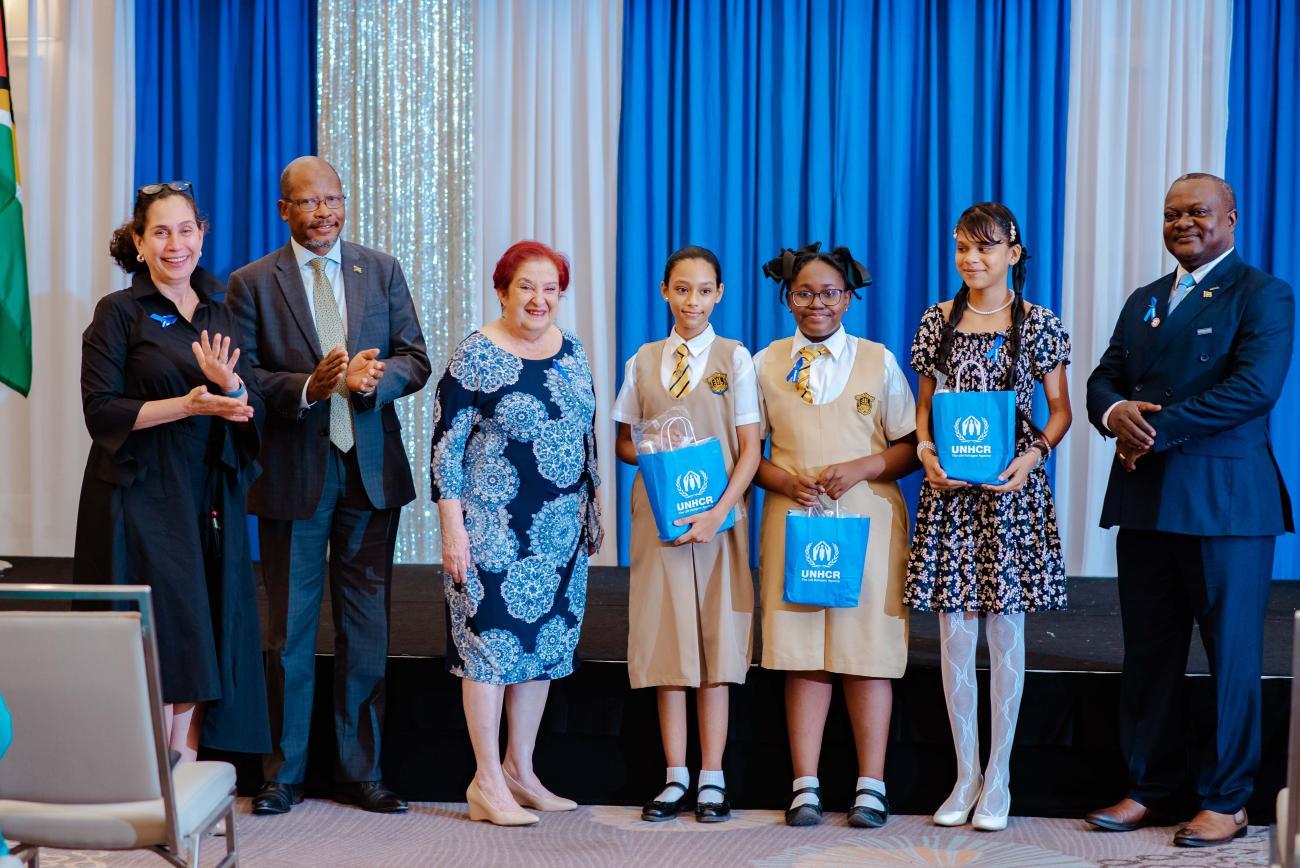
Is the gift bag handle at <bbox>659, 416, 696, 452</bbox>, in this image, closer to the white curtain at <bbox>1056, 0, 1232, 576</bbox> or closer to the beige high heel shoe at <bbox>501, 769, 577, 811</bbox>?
the beige high heel shoe at <bbox>501, 769, 577, 811</bbox>

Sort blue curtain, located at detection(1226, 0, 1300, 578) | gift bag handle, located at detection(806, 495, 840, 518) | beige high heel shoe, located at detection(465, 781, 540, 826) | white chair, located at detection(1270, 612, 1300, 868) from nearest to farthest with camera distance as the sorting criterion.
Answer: white chair, located at detection(1270, 612, 1300, 868), gift bag handle, located at detection(806, 495, 840, 518), beige high heel shoe, located at detection(465, 781, 540, 826), blue curtain, located at detection(1226, 0, 1300, 578)

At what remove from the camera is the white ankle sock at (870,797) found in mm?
3506

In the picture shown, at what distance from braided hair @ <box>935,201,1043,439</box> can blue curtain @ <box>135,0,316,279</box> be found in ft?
12.4

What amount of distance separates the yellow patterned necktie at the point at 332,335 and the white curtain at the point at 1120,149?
3.52m

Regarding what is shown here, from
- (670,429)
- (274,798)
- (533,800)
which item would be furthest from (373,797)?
(670,429)

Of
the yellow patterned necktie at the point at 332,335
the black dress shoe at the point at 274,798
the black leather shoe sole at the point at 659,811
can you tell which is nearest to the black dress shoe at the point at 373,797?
the black dress shoe at the point at 274,798

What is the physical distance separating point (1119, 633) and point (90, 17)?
5.42 meters

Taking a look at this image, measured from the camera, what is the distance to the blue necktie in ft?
11.1

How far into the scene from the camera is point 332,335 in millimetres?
3592

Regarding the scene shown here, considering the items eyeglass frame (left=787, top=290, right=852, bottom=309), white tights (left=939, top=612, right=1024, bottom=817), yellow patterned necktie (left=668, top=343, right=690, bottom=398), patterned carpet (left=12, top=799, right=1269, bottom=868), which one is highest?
eyeglass frame (left=787, top=290, right=852, bottom=309)

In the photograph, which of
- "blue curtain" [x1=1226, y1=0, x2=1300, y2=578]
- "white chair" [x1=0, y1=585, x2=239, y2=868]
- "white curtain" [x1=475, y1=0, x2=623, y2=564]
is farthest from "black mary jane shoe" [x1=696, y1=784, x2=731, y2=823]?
"blue curtain" [x1=1226, y1=0, x2=1300, y2=578]

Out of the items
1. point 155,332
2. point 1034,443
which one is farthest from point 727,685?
point 155,332

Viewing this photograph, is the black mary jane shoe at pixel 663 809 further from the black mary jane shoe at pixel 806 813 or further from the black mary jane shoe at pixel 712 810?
the black mary jane shoe at pixel 806 813

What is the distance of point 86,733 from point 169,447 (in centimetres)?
116
